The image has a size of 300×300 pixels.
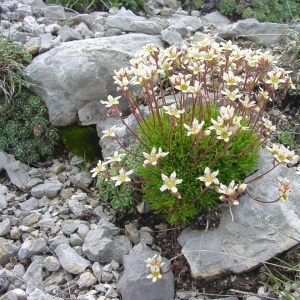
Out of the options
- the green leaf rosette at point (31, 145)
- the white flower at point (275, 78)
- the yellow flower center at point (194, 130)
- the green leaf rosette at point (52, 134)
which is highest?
the white flower at point (275, 78)

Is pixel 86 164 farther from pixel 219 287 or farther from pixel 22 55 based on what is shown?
pixel 219 287

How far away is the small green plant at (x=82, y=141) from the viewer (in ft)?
14.9

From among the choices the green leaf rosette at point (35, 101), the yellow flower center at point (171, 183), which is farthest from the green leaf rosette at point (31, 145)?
the yellow flower center at point (171, 183)

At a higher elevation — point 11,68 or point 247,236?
point 11,68

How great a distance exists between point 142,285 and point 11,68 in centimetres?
276

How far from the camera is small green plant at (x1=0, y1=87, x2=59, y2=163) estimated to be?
457cm

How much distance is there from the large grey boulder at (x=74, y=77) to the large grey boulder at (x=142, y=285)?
196 centimetres

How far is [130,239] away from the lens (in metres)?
3.62

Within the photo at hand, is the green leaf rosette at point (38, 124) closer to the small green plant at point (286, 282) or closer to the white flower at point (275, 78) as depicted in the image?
the white flower at point (275, 78)

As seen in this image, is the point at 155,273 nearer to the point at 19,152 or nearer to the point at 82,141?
the point at 82,141

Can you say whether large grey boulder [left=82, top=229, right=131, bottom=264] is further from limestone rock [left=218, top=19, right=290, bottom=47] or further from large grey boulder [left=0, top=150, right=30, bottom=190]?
limestone rock [left=218, top=19, right=290, bottom=47]

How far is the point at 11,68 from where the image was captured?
4559 mm

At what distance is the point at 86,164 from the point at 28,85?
1.07 m

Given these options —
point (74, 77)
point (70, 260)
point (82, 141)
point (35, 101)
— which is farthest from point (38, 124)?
point (70, 260)
